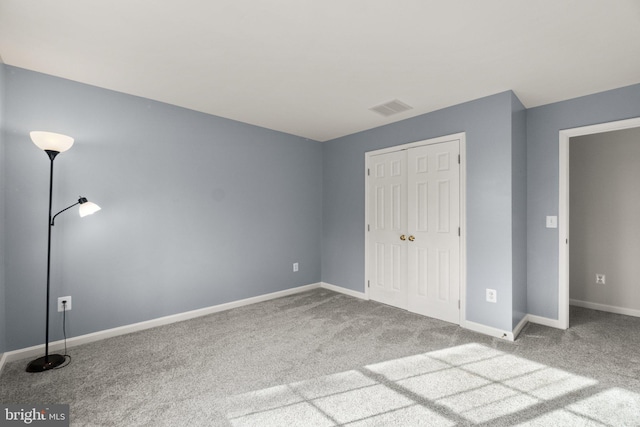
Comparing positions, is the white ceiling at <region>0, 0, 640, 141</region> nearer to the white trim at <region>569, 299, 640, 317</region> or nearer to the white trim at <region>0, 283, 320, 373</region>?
the white trim at <region>0, 283, 320, 373</region>

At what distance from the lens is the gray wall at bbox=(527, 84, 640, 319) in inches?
121

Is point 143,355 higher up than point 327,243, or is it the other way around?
point 327,243

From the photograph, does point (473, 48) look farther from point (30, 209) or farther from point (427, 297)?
point (30, 209)

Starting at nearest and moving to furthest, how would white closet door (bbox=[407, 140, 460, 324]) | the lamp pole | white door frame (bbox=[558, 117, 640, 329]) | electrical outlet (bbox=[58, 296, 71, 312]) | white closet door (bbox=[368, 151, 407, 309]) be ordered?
the lamp pole
electrical outlet (bbox=[58, 296, 71, 312])
white door frame (bbox=[558, 117, 640, 329])
white closet door (bbox=[407, 140, 460, 324])
white closet door (bbox=[368, 151, 407, 309])

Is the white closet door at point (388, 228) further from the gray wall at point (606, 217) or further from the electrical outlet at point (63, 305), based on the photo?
the electrical outlet at point (63, 305)

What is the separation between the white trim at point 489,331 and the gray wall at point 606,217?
187 cm

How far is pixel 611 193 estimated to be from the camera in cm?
357

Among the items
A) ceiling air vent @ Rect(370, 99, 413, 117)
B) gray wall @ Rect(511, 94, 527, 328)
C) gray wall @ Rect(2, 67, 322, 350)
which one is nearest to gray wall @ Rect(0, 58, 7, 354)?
gray wall @ Rect(2, 67, 322, 350)

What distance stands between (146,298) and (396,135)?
3468 millimetres

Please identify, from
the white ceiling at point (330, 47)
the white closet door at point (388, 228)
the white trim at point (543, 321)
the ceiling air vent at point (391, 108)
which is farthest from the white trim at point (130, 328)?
the white trim at point (543, 321)

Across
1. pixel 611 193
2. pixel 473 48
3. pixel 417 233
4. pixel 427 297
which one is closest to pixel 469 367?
pixel 427 297

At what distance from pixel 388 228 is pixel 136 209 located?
9.69ft

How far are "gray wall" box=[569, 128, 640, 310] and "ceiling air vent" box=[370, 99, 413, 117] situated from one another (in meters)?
2.47

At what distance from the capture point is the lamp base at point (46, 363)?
7.33 feet
